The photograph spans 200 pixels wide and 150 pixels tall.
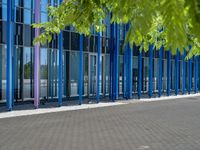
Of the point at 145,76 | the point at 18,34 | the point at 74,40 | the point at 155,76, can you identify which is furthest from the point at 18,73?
the point at 155,76

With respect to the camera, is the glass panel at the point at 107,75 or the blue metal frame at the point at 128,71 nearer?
the blue metal frame at the point at 128,71

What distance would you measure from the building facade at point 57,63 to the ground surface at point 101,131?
2846mm

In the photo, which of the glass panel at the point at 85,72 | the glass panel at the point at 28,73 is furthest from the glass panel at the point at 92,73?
the glass panel at the point at 28,73

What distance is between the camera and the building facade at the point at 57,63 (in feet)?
67.5

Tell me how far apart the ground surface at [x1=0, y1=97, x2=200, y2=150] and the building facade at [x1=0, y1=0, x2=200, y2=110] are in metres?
2.85

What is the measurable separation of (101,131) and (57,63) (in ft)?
37.3

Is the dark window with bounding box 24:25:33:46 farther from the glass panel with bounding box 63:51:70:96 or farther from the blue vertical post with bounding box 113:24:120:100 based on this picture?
the blue vertical post with bounding box 113:24:120:100

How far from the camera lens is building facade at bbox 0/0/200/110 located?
20562 millimetres

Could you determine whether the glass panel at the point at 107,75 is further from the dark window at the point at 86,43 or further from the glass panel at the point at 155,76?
the glass panel at the point at 155,76

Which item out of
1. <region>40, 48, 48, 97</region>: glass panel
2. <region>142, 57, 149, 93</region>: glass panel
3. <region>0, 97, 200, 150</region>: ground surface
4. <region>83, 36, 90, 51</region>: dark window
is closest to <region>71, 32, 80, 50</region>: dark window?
<region>83, 36, 90, 51</region>: dark window

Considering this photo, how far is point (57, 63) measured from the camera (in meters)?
24.7

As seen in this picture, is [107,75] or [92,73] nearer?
[92,73]

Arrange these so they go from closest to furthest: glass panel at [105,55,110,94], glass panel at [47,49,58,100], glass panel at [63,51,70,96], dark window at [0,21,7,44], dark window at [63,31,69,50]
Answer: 1. dark window at [0,21,7,44]
2. glass panel at [47,49,58,100]
3. dark window at [63,31,69,50]
4. glass panel at [63,51,70,96]
5. glass panel at [105,55,110,94]

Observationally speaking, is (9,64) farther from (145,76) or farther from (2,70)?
(145,76)
